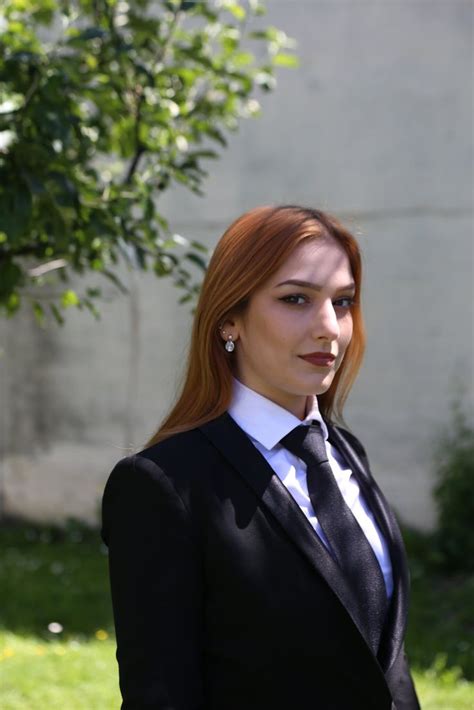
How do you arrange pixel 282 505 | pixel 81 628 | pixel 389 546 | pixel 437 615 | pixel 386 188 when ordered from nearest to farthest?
pixel 282 505 < pixel 389 546 < pixel 81 628 < pixel 437 615 < pixel 386 188

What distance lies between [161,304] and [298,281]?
17.1 feet

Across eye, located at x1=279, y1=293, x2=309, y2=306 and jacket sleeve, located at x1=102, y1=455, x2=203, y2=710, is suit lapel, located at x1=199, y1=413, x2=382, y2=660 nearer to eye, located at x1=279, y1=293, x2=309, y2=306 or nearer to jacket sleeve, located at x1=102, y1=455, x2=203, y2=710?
jacket sleeve, located at x1=102, y1=455, x2=203, y2=710

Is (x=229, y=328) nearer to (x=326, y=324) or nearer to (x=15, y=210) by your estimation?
(x=326, y=324)

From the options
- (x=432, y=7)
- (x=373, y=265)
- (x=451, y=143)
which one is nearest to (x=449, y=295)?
(x=373, y=265)

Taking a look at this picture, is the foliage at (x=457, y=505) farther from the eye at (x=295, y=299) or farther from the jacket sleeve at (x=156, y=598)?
the jacket sleeve at (x=156, y=598)

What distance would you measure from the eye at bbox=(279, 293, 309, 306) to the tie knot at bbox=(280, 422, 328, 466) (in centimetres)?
24

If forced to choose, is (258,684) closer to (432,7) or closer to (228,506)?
(228,506)

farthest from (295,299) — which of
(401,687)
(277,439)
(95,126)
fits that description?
(95,126)

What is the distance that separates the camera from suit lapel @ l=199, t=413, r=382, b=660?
1.83 meters

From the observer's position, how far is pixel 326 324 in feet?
6.32

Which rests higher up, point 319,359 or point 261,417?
point 319,359

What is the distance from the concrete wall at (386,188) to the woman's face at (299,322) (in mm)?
4678

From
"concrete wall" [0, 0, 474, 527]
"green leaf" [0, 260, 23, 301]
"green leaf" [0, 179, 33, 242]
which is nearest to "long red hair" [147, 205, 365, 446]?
"green leaf" [0, 179, 33, 242]

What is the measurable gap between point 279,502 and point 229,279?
0.43 m
